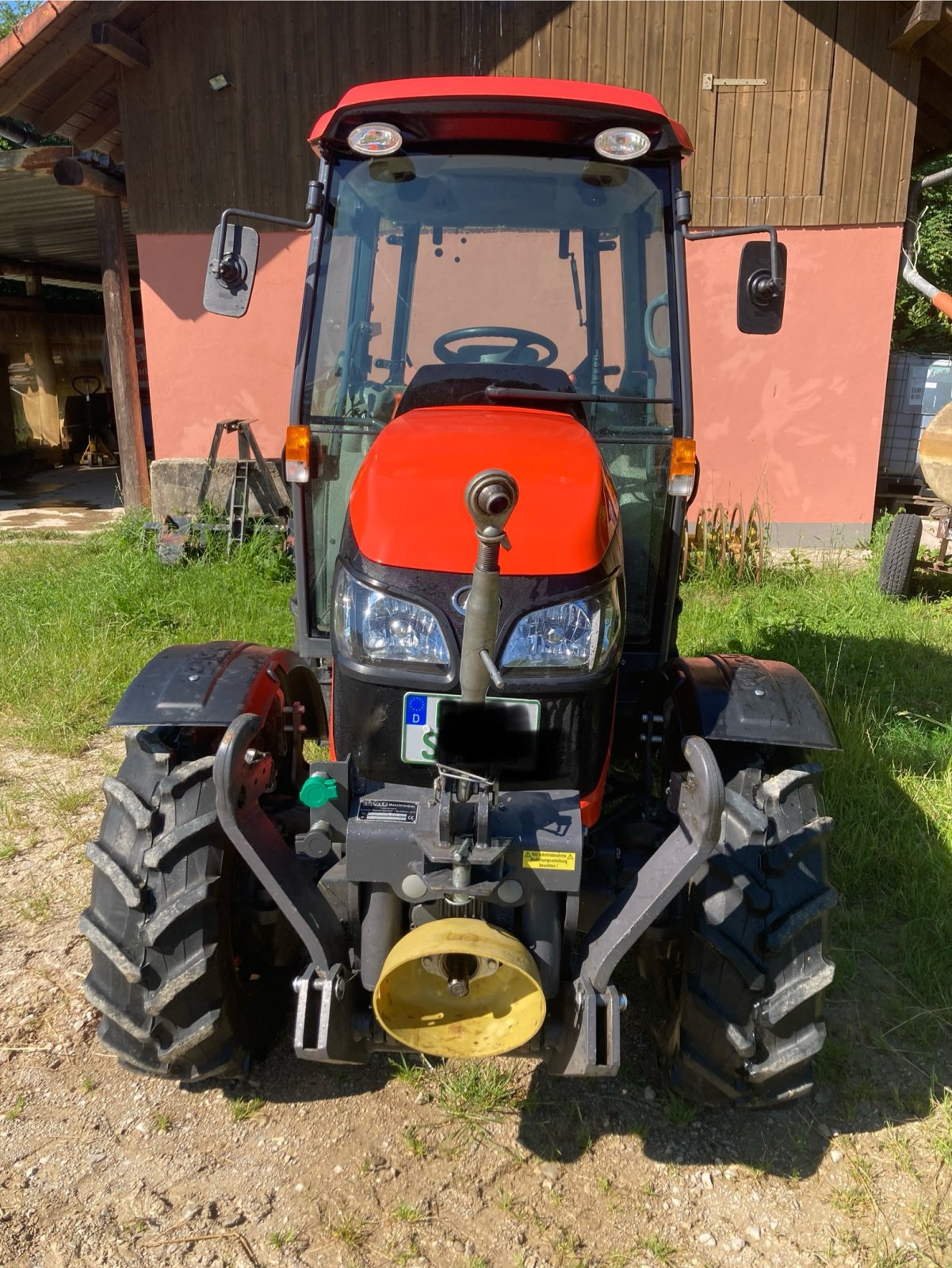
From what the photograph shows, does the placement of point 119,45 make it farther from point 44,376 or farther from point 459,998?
point 44,376

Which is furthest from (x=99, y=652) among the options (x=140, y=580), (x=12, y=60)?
(x=12, y=60)

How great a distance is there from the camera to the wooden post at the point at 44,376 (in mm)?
15258

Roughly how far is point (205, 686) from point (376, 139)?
1.52 m

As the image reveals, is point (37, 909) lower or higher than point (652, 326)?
lower

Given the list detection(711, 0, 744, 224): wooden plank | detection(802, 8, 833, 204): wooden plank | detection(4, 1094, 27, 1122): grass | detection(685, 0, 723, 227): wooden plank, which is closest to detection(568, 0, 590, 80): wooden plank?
detection(685, 0, 723, 227): wooden plank

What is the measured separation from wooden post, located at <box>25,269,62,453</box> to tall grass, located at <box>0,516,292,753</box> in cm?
864

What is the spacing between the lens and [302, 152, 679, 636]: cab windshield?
284 cm

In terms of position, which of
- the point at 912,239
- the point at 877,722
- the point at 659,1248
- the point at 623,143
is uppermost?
the point at 912,239

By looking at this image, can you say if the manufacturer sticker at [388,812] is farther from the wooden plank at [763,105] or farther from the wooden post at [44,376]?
the wooden post at [44,376]

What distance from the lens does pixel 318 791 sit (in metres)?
2.01

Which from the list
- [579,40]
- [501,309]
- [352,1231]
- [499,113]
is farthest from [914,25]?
[352,1231]

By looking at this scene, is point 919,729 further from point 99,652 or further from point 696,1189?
point 99,652

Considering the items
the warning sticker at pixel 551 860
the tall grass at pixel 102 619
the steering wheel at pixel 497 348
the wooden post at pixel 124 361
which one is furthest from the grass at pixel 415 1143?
the wooden post at pixel 124 361

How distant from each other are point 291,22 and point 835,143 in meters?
4.25
